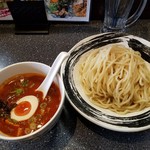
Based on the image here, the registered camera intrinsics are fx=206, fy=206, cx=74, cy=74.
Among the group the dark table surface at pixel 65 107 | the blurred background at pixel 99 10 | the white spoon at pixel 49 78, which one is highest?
the blurred background at pixel 99 10

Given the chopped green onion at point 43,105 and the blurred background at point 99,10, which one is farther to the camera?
the blurred background at point 99,10

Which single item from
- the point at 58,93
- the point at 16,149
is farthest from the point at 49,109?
the point at 16,149

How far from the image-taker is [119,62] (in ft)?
2.72

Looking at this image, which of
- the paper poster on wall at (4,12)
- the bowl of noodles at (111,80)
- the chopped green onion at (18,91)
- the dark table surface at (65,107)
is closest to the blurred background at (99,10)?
the dark table surface at (65,107)

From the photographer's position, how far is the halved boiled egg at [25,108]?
648mm

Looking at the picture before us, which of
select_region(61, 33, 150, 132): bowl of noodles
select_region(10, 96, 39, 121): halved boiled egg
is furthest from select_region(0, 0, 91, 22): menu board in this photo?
select_region(10, 96, 39, 121): halved boiled egg

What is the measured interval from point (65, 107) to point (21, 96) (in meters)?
0.17

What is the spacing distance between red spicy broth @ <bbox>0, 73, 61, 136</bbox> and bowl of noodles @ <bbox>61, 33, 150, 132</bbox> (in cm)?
7

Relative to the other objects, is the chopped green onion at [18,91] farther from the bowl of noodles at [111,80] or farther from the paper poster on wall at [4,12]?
the paper poster on wall at [4,12]

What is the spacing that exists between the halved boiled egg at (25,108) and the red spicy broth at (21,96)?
1 centimetres

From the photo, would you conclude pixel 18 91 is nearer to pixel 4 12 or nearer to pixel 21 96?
pixel 21 96

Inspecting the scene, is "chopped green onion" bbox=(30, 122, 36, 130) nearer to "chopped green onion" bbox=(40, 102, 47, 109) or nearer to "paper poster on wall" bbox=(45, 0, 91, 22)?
"chopped green onion" bbox=(40, 102, 47, 109)

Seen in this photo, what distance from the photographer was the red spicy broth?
625 millimetres

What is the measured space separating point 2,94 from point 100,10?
0.66m
